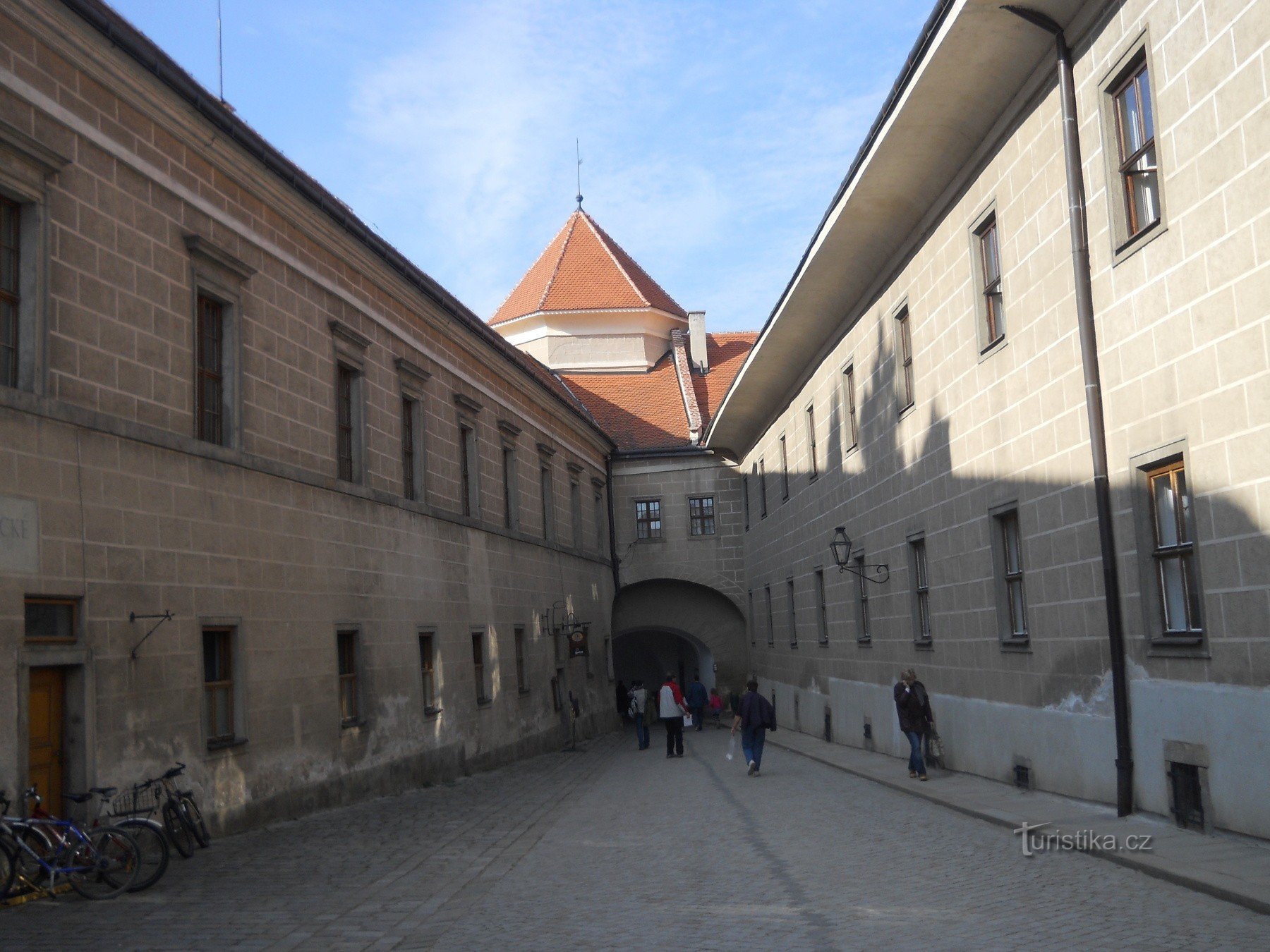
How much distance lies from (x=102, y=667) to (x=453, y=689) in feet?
35.8

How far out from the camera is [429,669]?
2208cm

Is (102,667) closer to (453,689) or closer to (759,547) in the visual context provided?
(453,689)

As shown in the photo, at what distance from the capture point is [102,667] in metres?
12.3

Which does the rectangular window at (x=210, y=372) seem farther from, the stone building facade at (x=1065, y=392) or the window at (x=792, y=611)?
the window at (x=792, y=611)

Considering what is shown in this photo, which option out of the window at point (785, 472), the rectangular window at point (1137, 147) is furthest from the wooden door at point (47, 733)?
the window at point (785, 472)

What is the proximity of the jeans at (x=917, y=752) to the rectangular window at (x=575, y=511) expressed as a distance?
717 inches

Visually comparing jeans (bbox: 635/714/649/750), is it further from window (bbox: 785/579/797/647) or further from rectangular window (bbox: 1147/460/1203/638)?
rectangular window (bbox: 1147/460/1203/638)

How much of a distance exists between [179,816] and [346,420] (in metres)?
8.07

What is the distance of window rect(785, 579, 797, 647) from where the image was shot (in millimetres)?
30984

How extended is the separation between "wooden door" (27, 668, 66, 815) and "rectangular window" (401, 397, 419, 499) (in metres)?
10.1

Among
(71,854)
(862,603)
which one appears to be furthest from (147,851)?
(862,603)

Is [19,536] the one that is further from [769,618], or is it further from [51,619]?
[769,618]

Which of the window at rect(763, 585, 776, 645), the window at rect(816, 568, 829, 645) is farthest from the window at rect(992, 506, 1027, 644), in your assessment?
the window at rect(763, 585, 776, 645)

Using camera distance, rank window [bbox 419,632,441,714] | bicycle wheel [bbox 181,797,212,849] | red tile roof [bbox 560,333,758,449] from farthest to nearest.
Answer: red tile roof [bbox 560,333,758,449] < window [bbox 419,632,441,714] < bicycle wheel [bbox 181,797,212,849]
